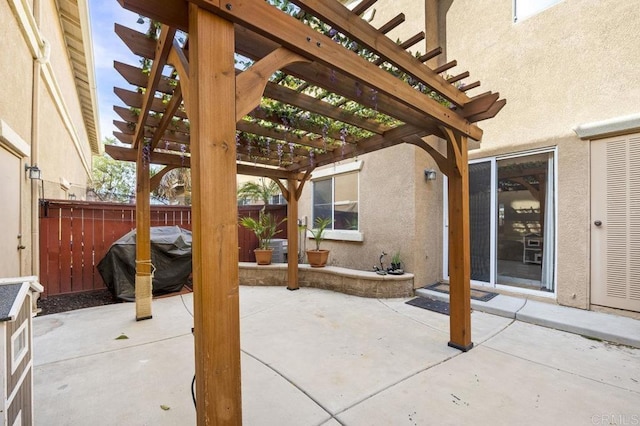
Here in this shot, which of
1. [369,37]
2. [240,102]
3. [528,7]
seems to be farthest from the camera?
[528,7]

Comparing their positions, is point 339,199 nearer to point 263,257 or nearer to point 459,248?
point 263,257

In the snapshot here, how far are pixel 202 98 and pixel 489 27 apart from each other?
603 centimetres

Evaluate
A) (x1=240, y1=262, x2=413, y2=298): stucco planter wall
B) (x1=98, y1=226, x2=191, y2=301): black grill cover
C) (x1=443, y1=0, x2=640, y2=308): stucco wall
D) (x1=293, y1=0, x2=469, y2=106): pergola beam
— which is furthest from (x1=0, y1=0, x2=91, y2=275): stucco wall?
(x1=443, y1=0, x2=640, y2=308): stucco wall

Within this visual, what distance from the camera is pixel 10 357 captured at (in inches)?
50.9

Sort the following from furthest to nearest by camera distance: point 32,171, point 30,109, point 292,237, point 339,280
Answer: point 292,237
point 339,280
point 30,109
point 32,171

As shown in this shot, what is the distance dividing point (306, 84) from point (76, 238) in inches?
223

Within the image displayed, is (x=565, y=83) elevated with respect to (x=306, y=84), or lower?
elevated

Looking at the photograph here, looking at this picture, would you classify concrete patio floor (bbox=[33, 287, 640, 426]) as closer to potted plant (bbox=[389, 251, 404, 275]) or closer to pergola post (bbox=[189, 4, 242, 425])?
pergola post (bbox=[189, 4, 242, 425])

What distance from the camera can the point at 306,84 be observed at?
2607mm

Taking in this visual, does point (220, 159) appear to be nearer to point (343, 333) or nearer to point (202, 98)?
point (202, 98)

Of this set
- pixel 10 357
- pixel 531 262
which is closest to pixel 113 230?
pixel 10 357

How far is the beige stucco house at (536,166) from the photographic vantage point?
3.92 metres

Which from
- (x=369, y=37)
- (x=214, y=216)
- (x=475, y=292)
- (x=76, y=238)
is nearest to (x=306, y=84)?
(x=369, y=37)

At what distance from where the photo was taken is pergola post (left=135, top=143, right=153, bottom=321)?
13.5ft
